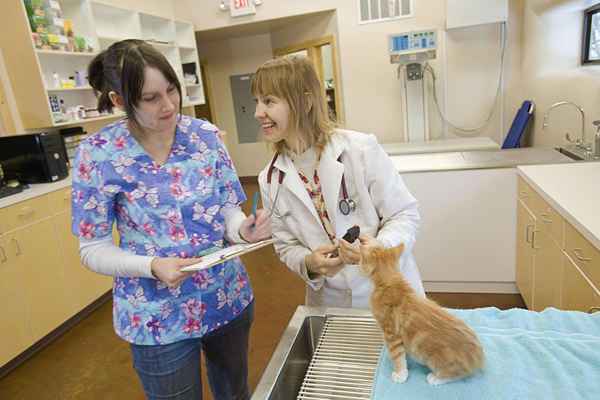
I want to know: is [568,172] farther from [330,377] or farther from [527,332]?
[330,377]

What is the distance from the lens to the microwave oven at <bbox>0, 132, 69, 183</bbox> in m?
2.97

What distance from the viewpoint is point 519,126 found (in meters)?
3.78

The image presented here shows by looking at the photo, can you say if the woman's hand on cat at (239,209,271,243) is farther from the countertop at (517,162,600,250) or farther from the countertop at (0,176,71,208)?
the countertop at (0,176,71,208)

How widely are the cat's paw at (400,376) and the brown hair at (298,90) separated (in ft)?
2.40

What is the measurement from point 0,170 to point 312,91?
271cm

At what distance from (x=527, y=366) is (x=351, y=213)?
653mm

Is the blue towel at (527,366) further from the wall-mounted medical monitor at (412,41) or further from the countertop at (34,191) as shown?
the wall-mounted medical monitor at (412,41)

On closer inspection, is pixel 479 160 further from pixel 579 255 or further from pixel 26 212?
pixel 26 212

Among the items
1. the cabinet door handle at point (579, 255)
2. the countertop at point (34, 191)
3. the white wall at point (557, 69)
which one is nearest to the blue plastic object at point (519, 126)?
the white wall at point (557, 69)

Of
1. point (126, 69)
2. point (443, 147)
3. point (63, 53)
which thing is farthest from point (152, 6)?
point (126, 69)

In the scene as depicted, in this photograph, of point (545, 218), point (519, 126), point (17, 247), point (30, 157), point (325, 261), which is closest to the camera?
point (325, 261)

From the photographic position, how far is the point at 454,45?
446cm

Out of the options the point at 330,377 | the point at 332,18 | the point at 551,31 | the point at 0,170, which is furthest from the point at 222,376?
the point at 332,18

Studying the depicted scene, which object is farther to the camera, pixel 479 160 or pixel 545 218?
pixel 479 160
